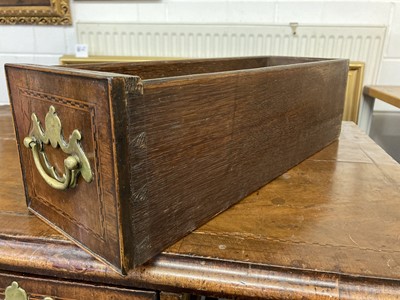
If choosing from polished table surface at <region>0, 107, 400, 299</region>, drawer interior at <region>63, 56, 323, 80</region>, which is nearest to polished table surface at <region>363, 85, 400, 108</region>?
drawer interior at <region>63, 56, 323, 80</region>

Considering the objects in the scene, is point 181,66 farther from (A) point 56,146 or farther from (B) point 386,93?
(B) point 386,93

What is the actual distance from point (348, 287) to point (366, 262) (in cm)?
4

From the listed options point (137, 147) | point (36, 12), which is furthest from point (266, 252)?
point (36, 12)

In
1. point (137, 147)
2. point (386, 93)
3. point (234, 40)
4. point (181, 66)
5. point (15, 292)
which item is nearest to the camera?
point (137, 147)

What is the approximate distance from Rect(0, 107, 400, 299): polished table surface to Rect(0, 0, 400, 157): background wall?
3.16ft

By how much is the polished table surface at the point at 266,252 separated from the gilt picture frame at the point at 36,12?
3.65 feet

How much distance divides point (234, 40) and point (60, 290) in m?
1.14

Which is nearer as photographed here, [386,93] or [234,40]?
[386,93]

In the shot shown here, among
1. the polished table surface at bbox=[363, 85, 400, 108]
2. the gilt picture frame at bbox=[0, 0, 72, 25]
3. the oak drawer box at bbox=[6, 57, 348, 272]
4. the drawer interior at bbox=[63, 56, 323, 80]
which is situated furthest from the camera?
the gilt picture frame at bbox=[0, 0, 72, 25]

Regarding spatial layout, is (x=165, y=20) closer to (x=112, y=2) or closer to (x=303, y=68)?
(x=112, y=2)

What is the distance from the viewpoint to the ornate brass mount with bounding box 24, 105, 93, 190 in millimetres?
342

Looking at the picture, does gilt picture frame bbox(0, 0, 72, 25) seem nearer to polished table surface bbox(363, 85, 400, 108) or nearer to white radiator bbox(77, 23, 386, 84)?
white radiator bbox(77, 23, 386, 84)

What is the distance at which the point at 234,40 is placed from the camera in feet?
4.39

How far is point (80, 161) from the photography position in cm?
34
